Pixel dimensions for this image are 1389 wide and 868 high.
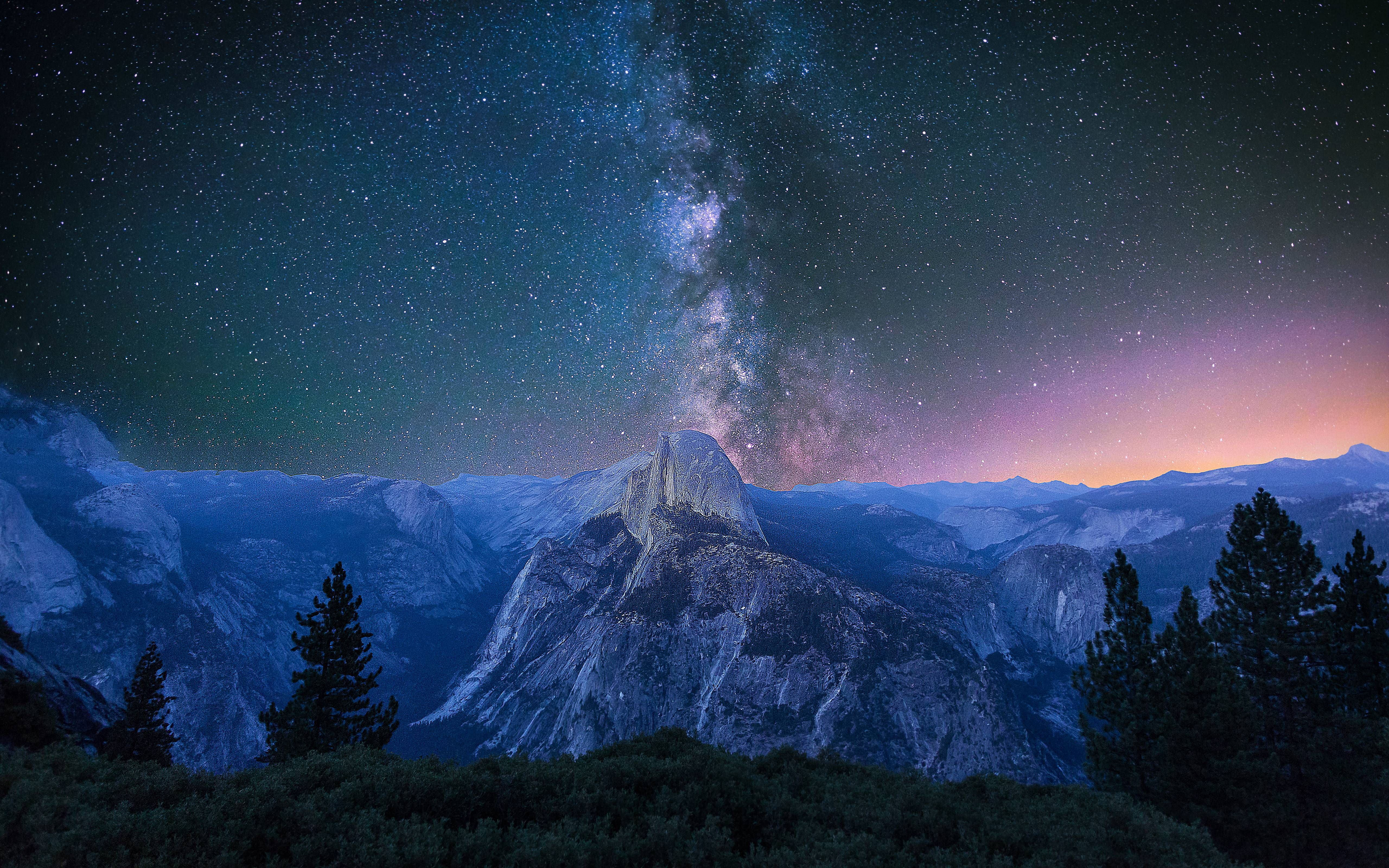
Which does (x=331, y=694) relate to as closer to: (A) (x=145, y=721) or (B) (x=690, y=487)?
(A) (x=145, y=721)

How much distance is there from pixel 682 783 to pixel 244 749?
156 m

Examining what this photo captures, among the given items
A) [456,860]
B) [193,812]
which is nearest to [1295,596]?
[456,860]

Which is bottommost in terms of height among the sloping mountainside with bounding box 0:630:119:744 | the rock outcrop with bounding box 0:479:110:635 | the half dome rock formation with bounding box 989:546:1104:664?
the half dome rock formation with bounding box 989:546:1104:664

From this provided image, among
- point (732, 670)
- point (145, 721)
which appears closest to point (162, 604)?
point (145, 721)

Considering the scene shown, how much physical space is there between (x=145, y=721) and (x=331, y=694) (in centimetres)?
1674

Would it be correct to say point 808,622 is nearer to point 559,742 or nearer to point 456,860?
point 559,742

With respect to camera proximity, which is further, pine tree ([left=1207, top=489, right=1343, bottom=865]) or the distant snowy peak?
the distant snowy peak

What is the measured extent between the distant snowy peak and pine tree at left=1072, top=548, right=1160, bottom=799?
125346mm

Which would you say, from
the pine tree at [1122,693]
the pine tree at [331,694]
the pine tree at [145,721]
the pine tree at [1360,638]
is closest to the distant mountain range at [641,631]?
the pine tree at [1122,693]

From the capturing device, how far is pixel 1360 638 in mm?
26203

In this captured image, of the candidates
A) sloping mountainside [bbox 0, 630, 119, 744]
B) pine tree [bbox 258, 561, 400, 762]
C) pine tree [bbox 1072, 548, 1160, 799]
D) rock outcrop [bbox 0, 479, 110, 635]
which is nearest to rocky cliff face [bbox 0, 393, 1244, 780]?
rock outcrop [bbox 0, 479, 110, 635]

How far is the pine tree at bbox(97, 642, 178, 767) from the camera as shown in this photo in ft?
108

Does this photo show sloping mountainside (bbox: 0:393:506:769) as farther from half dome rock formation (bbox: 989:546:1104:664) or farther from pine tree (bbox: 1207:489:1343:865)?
half dome rock formation (bbox: 989:546:1104:664)

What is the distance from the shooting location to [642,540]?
167 meters
